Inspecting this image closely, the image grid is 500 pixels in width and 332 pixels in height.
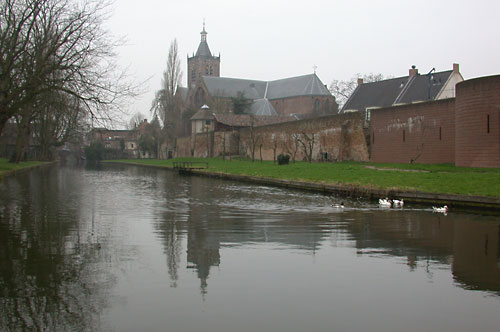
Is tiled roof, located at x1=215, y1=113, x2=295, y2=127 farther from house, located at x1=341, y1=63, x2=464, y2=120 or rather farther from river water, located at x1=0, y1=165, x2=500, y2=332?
river water, located at x1=0, y1=165, x2=500, y2=332

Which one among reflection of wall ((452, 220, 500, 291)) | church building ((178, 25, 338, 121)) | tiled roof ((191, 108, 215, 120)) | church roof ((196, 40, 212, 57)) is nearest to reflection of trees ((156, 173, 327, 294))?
reflection of wall ((452, 220, 500, 291))

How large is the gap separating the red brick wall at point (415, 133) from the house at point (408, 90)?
1325 centimetres

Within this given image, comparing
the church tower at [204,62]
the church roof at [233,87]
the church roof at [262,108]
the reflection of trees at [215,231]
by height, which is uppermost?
the church tower at [204,62]

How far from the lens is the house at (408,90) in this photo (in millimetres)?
46094

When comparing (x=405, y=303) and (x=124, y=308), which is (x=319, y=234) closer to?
(x=405, y=303)

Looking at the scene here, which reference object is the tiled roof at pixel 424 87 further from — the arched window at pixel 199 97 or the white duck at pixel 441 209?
the arched window at pixel 199 97

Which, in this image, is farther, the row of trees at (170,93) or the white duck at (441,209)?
the row of trees at (170,93)

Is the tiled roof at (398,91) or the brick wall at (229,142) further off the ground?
the tiled roof at (398,91)

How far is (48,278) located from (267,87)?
282 feet

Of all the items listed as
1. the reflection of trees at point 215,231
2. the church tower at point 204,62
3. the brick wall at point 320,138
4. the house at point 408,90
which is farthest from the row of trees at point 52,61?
the church tower at point 204,62

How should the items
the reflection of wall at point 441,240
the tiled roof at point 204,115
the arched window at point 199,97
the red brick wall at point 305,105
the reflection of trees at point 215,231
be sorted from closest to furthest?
1. the reflection of wall at point 441,240
2. the reflection of trees at point 215,231
3. the tiled roof at point 204,115
4. the red brick wall at point 305,105
5. the arched window at point 199,97

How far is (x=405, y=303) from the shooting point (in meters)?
5.32

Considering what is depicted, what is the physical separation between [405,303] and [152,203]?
Answer: 35.1 ft

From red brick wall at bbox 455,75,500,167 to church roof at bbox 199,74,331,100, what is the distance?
57.3 metres
